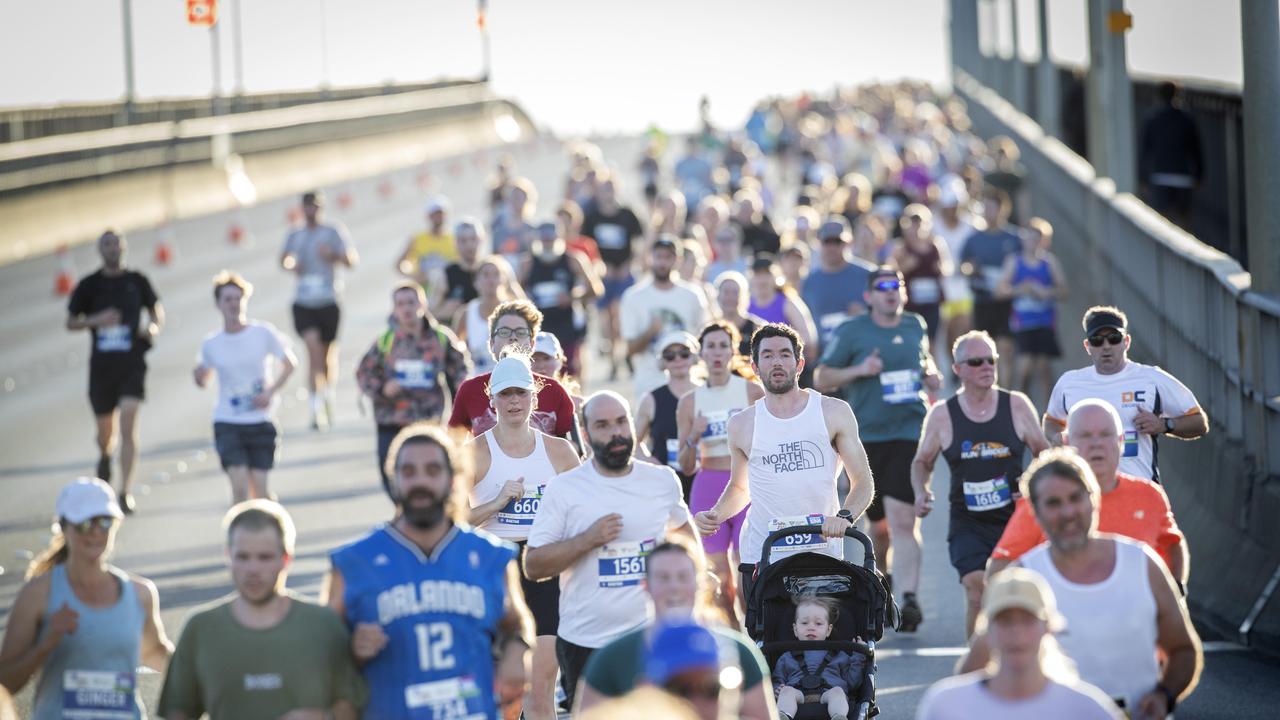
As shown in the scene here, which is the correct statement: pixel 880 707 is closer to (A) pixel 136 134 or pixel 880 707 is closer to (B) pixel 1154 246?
Answer: (B) pixel 1154 246

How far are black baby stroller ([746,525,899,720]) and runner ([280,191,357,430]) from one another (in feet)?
39.0

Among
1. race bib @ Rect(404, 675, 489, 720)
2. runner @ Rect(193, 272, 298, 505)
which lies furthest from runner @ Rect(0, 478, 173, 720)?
runner @ Rect(193, 272, 298, 505)

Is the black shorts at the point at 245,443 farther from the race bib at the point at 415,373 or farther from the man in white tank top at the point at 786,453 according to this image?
the man in white tank top at the point at 786,453

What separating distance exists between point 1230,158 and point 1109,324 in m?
16.6

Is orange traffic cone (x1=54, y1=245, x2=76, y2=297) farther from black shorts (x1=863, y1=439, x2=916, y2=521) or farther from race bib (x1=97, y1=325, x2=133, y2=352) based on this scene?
black shorts (x1=863, y1=439, x2=916, y2=521)

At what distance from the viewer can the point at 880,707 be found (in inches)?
421

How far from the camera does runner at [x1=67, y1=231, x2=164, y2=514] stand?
1742 centimetres

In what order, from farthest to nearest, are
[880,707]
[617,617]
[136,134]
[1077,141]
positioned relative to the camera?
[1077,141] < [136,134] < [880,707] < [617,617]

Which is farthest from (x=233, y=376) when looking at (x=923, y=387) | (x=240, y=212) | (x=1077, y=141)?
(x=1077, y=141)

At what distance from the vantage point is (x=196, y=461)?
19.9 meters

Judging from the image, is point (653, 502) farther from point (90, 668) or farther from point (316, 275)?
point (316, 275)

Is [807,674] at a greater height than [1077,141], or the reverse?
[1077,141]

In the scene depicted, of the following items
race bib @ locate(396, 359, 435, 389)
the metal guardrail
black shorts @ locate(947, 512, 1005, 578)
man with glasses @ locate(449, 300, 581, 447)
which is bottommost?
black shorts @ locate(947, 512, 1005, 578)

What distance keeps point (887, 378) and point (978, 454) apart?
2117mm
